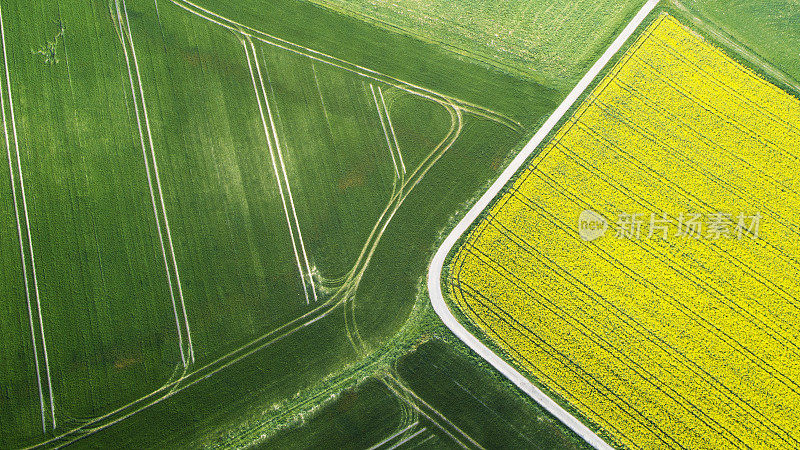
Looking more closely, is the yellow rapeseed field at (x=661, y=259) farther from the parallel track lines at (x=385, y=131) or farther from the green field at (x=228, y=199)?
the parallel track lines at (x=385, y=131)

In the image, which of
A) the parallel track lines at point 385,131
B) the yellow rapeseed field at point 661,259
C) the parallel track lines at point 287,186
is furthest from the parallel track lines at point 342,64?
the yellow rapeseed field at point 661,259

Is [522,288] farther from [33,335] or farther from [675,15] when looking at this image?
[33,335]

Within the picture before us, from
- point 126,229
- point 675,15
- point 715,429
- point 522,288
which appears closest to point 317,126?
point 126,229

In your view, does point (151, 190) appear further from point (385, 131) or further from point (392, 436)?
point (392, 436)

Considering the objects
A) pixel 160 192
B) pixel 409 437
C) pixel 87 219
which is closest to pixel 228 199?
pixel 160 192

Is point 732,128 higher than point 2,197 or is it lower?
higher

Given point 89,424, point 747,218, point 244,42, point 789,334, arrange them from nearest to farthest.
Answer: point 89,424 < point 789,334 < point 747,218 < point 244,42

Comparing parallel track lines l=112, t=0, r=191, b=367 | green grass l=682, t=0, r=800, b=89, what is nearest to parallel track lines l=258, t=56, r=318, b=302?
parallel track lines l=112, t=0, r=191, b=367
